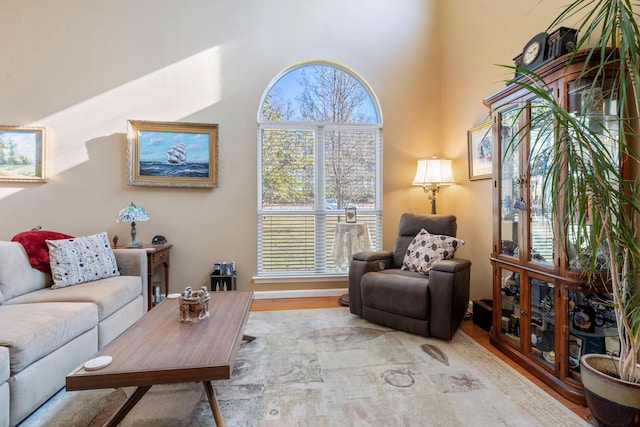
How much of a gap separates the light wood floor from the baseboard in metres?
0.06

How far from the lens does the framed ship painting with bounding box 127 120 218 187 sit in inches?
135

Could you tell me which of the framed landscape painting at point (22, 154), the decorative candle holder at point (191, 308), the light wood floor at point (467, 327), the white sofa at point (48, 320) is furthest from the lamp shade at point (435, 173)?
the framed landscape painting at point (22, 154)

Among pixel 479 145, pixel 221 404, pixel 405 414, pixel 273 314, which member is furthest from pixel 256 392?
pixel 479 145

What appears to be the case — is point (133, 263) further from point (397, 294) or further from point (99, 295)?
point (397, 294)

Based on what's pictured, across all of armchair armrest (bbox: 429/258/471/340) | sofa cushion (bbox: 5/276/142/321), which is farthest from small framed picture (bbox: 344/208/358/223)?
sofa cushion (bbox: 5/276/142/321)

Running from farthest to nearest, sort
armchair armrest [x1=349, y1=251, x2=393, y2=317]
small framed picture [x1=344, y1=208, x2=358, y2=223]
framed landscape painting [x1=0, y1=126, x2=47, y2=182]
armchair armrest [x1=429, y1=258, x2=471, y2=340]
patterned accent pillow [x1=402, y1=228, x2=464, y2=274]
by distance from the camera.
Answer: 1. small framed picture [x1=344, y1=208, x2=358, y2=223]
2. framed landscape painting [x1=0, y1=126, x2=47, y2=182]
3. armchair armrest [x1=349, y1=251, x2=393, y2=317]
4. patterned accent pillow [x1=402, y1=228, x2=464, y2=274]
5. armchair armrest [x1=429, y1=258, x2=471, y2=340]

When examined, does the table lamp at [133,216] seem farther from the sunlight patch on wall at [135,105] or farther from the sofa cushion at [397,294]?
the sofa cushion at [397,294]

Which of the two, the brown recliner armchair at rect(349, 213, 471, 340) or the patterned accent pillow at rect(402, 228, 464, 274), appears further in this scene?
the patterned accent pillow at rect(402, 228, 464, 274)

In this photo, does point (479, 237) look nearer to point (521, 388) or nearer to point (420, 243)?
point (420, 243)

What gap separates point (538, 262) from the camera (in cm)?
204

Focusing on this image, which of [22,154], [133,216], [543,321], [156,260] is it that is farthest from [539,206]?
[22,154]

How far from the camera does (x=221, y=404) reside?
171cm

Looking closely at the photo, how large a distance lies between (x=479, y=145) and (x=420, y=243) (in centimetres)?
118

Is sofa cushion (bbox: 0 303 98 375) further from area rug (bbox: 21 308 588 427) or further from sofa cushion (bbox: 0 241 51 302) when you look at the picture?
area rug (bbox: 21 308 588 427)
